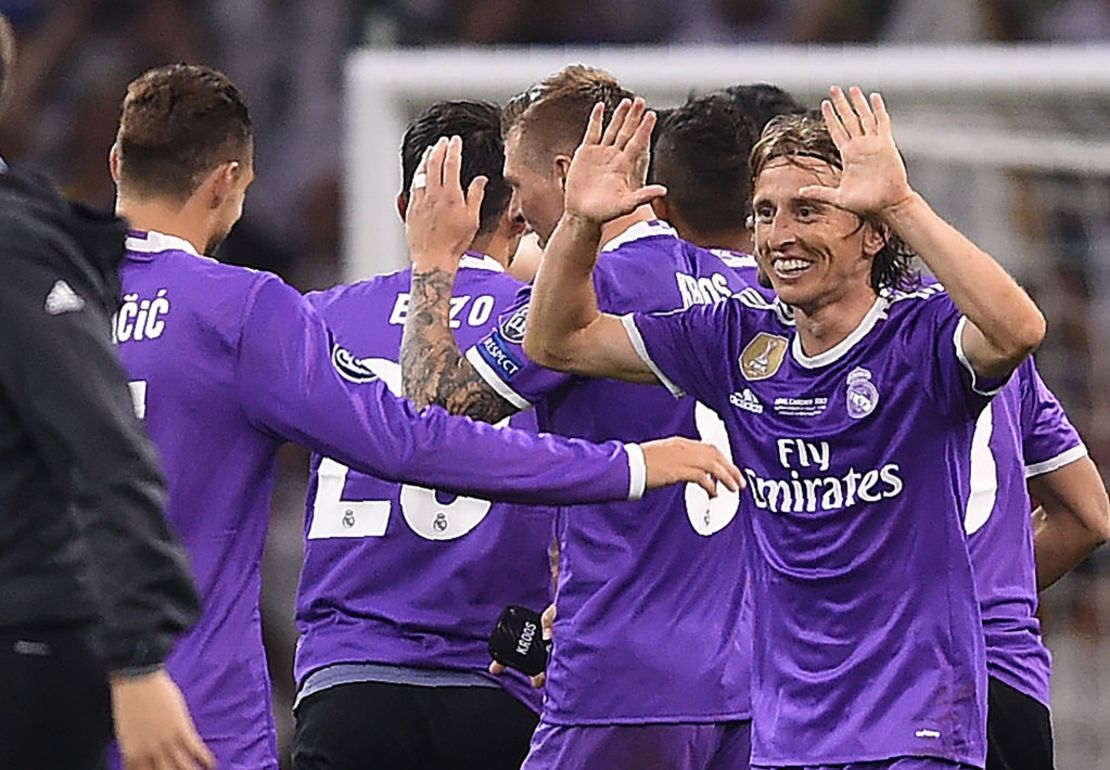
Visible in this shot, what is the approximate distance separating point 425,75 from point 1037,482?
9.84 ft

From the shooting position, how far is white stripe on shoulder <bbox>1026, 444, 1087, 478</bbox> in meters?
5.58

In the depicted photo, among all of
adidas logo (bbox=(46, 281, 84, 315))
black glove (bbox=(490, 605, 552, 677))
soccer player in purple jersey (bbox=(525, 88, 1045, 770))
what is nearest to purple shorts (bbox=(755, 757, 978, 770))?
soccer player in purple jersey (bbox=(525, 88, 1045, 770))

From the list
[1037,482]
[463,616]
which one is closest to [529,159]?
[463,616]

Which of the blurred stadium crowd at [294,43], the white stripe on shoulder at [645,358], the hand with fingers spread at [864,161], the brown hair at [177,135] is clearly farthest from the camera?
the blurred stadium crowd at [294,43]

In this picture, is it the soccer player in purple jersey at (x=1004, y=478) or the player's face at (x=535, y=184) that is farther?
the player's face at (x=535, y=184)

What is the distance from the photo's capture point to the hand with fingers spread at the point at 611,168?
4773 mm

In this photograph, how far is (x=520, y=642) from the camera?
528 cm

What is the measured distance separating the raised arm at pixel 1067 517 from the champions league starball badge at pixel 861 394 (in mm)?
1247

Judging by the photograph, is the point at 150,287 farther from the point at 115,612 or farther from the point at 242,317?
the point at 115,612

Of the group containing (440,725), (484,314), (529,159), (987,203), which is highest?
(987,203)

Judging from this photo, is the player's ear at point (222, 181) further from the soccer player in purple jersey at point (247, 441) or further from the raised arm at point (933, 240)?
the raised arm at point (933, 240)

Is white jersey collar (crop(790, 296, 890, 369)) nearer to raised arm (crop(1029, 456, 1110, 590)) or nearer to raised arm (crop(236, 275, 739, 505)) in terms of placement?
raised arm (crop(236, 275, 739, 505))

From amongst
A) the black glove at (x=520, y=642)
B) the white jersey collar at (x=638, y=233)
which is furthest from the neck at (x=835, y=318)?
the black glove at (x=520, y=642)

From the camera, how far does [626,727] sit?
17.0ft
